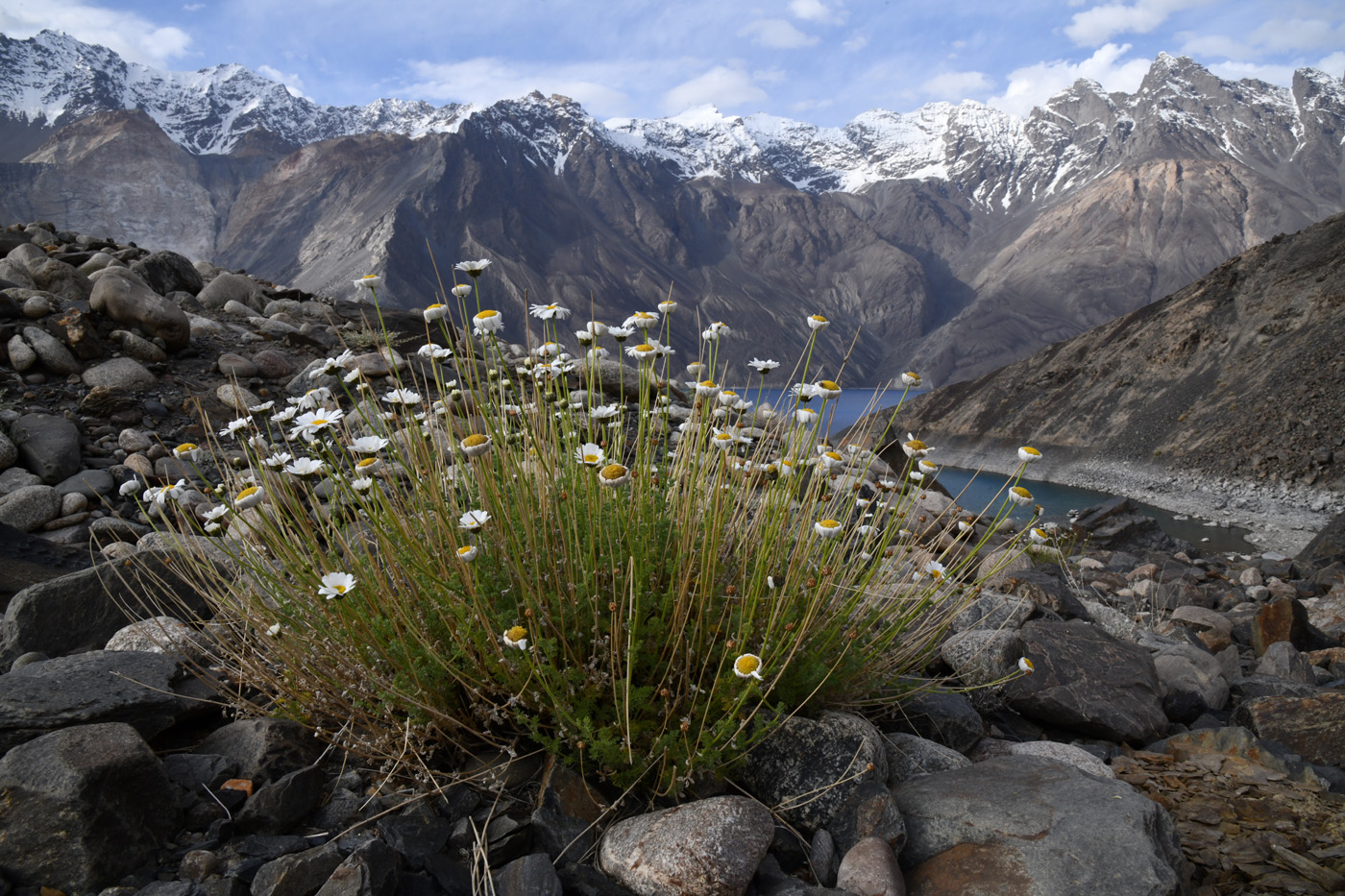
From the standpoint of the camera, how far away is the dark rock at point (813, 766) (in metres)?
2.26

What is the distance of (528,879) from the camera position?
1841 millimetres

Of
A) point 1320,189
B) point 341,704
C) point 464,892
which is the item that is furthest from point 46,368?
point 1320,189

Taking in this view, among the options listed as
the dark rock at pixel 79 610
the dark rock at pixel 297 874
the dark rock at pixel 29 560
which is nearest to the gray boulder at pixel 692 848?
the dark rock at pixel 297 874

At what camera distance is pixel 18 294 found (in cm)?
696

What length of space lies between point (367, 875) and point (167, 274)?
10.7 meters

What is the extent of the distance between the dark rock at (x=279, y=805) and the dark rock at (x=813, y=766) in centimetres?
143

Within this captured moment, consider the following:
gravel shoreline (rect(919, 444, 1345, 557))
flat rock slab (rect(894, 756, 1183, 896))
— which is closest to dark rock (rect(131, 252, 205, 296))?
flat rock slab (rect(894, 756, 1183, 896))

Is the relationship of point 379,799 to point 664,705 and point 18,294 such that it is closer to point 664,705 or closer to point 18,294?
point 664,705

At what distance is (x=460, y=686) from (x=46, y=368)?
6811 mm

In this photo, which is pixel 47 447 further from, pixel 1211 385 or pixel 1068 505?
pixel 1211 385

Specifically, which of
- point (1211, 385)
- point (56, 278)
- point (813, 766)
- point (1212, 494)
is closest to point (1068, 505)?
point (1212, 494)

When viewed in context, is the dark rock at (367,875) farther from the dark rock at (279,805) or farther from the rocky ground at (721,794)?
the dark rock at (279,805)

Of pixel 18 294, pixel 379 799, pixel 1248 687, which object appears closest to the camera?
pixel 379 799

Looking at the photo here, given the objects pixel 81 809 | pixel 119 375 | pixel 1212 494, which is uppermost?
pixel 119 375
